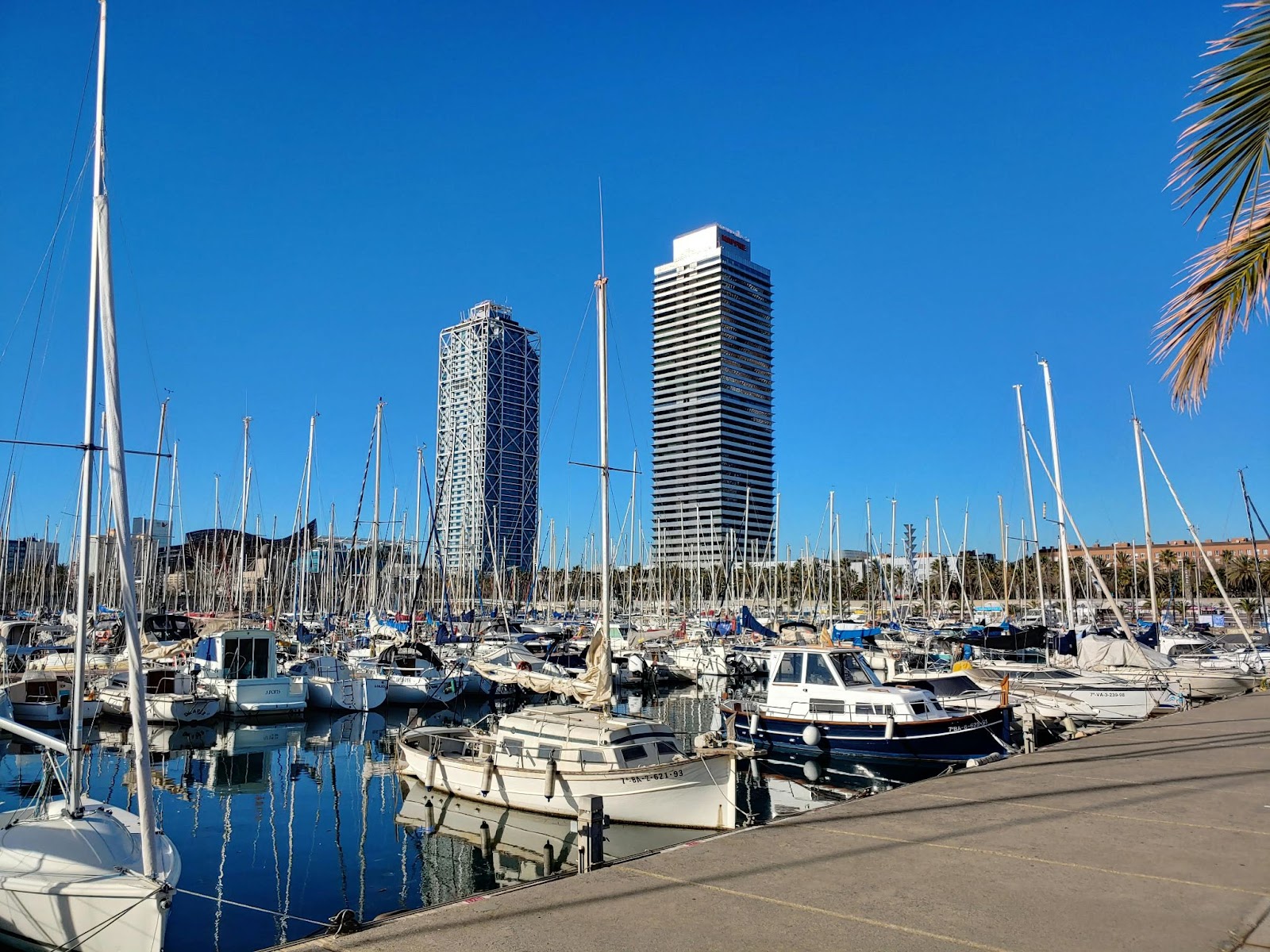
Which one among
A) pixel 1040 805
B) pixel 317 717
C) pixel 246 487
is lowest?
pixel 317 717

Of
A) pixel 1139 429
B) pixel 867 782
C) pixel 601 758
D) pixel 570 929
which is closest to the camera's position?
pixel 570 929

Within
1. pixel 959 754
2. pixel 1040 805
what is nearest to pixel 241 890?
pixel 1040 805

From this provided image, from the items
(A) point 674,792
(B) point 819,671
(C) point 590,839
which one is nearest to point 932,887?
(C) point 590,839

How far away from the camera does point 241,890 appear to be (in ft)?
51.9

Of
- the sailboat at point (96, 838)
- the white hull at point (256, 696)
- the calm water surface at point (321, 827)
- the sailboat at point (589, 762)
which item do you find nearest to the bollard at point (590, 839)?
the calm water surface at point (321, 827)

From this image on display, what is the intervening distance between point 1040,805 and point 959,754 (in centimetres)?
1295

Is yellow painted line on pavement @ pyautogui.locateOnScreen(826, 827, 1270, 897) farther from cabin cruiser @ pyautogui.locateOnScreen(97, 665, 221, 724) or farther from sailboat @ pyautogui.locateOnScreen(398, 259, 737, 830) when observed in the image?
cabin cruiser @ pyautogui.locateOnScreen(97, 665, 221, 724)

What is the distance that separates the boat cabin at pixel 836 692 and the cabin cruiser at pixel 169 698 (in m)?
23.8

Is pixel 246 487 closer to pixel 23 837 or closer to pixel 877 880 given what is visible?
pixel 23 837

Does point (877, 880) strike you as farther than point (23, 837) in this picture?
No

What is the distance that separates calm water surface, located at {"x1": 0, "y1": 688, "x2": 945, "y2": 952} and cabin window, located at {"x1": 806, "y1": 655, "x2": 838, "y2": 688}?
2405 millimetres

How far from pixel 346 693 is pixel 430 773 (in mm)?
19649

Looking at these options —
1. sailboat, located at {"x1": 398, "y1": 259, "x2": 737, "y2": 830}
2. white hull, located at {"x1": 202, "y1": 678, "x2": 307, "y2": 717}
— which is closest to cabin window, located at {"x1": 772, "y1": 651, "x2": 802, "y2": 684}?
sailboat, located at {"x1": 398, "y1": 259, "x2": 737, "y2": 830}

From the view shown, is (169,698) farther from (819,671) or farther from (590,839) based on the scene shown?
(590,839)
